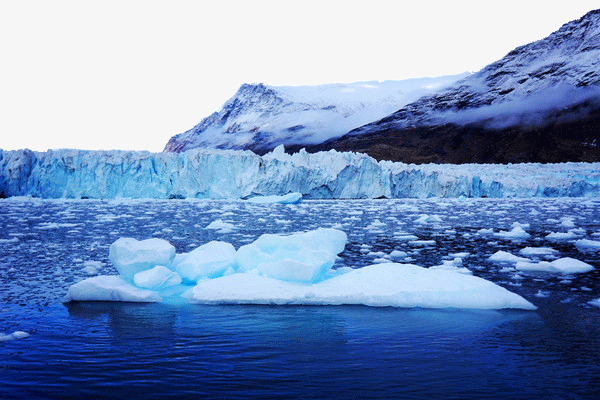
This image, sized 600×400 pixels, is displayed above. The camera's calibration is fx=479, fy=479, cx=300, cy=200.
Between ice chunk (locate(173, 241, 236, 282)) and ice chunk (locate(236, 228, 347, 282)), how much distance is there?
174 millimetres

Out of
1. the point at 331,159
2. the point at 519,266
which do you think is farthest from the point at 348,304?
the point at 331,159

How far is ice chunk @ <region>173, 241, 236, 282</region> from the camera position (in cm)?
540

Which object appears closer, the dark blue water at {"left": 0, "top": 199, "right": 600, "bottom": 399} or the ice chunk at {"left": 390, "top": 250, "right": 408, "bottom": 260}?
the dark blue water at {"left": 0, "top": 199, "right": 600, "bottom": 399}

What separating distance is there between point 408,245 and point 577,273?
300cm

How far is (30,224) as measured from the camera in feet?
40.5

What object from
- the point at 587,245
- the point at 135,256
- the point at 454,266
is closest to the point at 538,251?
the point at 587,245

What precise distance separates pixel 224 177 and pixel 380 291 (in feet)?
75.3

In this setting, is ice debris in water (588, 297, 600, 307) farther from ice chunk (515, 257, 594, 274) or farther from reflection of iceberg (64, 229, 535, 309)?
ice chunk (515, 257, 594, 274)

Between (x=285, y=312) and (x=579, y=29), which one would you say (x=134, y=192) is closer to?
(x=285, y=312)

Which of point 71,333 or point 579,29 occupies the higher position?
point 579,29

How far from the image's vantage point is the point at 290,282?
16.4 ft

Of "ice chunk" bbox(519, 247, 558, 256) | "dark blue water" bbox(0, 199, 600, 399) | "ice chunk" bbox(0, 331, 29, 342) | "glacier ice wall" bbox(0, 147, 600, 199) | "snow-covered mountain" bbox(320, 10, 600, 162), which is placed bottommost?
"dark blue water" bbox(0, 199, 600, 399)

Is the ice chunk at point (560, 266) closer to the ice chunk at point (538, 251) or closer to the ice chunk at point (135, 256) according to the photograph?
the ice chunk at point (538, 251)

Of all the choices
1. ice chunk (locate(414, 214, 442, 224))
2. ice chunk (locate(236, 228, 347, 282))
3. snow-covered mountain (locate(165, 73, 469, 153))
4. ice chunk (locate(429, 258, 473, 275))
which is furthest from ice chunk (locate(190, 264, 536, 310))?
snow-covered mountain (locate(165, 73, 469, 153))
